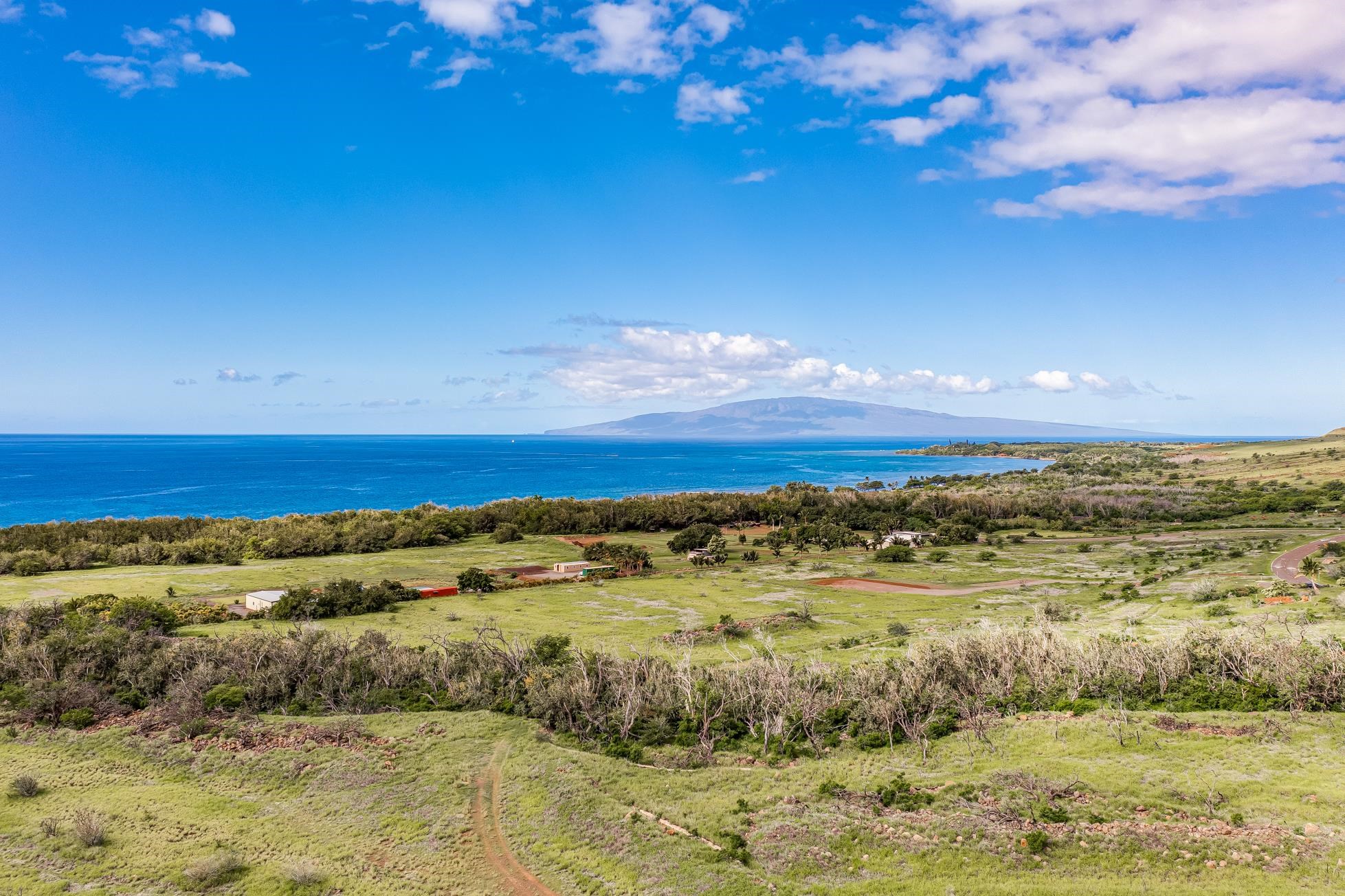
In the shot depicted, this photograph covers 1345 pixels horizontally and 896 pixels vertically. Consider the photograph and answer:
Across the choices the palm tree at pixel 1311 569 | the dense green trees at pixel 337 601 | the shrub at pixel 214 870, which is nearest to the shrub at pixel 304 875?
the shrub at pixel 214 870

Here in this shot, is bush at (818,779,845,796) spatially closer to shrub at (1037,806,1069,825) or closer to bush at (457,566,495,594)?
shrub at (1037,806,1069,825)

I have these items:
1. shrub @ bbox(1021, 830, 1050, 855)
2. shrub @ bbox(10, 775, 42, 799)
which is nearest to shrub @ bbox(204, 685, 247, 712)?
shrub @ bbox(10, 775, 42, 799)

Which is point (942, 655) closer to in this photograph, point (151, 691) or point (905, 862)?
point (905, 862)

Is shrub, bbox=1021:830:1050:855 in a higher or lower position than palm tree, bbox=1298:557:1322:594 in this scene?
lower

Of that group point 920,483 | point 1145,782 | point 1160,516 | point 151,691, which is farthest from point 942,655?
point 920,483

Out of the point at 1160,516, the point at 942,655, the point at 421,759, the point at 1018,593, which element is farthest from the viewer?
the point at 1160,516

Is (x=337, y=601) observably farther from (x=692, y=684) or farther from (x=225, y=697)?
(x=692, y=684)
